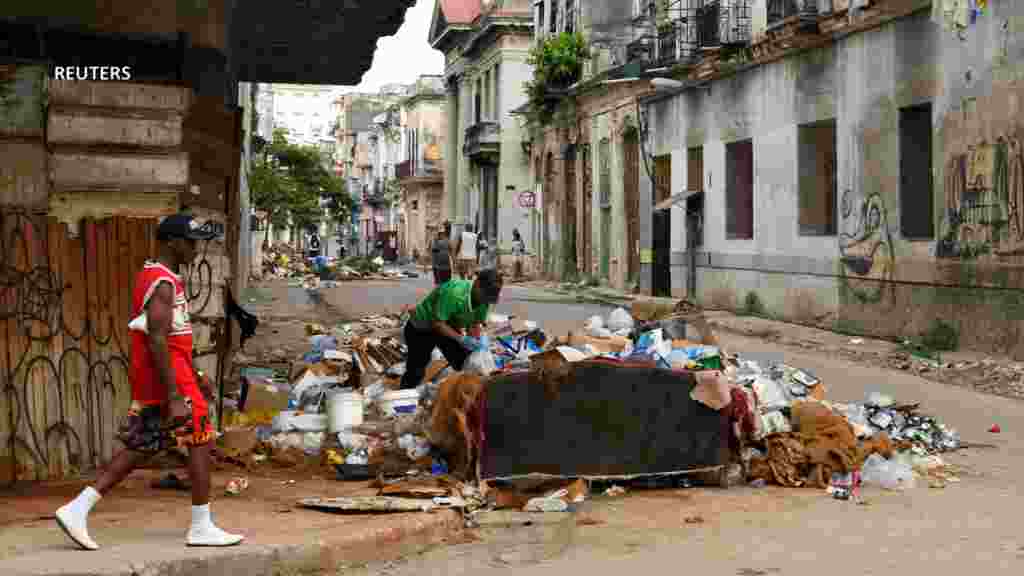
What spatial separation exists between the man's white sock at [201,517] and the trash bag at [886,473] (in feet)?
14.5

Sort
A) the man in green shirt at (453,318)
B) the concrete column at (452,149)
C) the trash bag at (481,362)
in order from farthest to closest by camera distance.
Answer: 1. the concrete column at (452,149)
2. the man in green shirt at (453,318)
3. the trash bag at (481,362)

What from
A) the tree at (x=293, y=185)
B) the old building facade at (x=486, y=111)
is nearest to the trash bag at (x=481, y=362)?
the old building facade at (x=486, y=111)

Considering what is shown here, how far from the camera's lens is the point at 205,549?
20.7 ft

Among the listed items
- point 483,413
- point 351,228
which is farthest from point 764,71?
point 351,228

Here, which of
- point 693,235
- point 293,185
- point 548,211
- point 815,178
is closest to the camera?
point 815,178

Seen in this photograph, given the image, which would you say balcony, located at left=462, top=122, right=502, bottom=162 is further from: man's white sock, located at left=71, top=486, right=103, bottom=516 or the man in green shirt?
man's white sock, located at left=71, top=486, right=103, bottom=516

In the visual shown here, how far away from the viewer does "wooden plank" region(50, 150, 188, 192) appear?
27.0ft

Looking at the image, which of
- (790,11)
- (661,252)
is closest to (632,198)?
(661,252)

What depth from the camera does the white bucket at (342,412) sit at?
382 inches

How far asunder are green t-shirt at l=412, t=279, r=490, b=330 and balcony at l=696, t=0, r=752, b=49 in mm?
19024

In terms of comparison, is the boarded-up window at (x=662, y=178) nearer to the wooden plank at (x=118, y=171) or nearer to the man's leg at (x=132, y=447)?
the wooden plank at (x=118, y=171)

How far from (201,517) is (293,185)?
5486 centimetres

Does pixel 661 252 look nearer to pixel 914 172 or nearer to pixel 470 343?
pixel 914 172

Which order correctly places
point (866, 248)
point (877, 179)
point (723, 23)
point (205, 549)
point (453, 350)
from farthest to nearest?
point (723, 23), point (866, 248), point (877, 179), point (453, 350), point (205, 549)
